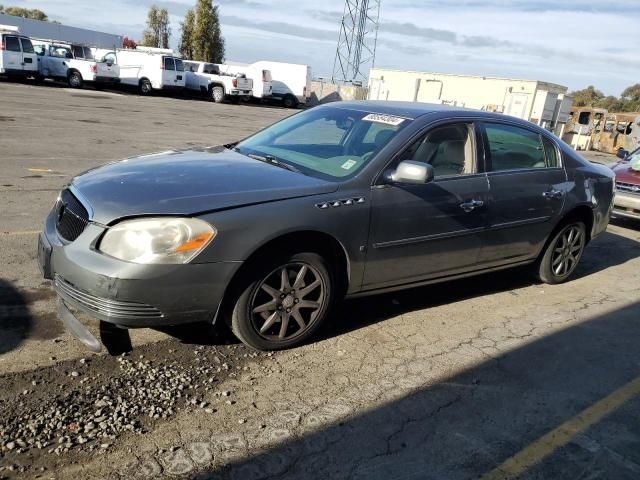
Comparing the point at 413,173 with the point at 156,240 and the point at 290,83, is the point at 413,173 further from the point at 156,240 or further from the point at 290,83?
the point at 290,83

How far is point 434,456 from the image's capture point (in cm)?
304

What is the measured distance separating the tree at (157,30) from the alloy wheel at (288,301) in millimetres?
58763

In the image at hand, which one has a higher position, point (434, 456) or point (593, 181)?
point (593, 181)

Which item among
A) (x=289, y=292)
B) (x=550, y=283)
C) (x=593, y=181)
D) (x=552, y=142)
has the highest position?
(x=552, y=142)

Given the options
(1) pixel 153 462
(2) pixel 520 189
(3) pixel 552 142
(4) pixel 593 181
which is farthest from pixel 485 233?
(1) pixel 153 462

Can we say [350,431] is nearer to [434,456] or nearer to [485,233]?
[434,456]

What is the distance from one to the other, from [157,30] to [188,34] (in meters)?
10.3

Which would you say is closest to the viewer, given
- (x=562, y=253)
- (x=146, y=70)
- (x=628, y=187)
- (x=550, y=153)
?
(x=550, y=153)

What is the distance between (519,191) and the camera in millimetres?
5164

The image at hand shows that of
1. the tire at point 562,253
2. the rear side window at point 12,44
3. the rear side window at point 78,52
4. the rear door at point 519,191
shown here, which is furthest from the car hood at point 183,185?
the rear side window at point 78,52

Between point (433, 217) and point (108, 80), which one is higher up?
point (433, 217)

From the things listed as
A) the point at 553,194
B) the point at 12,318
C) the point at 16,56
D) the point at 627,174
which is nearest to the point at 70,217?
the point at 12,318

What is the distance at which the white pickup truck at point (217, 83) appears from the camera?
107 feet

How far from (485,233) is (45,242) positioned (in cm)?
332
